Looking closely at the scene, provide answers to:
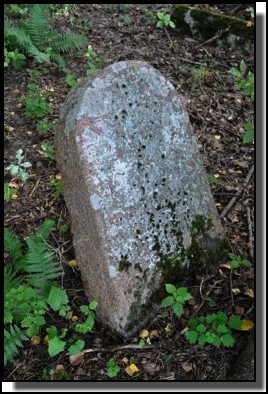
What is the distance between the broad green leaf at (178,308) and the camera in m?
2.81

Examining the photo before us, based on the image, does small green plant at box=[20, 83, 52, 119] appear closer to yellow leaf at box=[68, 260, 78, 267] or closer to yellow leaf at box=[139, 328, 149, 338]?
yellow leaf at box=[68, 260, 78, 267]

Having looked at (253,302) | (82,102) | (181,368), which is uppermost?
(82,102)

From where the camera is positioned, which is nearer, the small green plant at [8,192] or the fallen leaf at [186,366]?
the fallen leaf at [186,366]

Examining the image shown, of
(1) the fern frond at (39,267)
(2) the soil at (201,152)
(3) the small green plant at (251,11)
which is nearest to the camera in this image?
(2) the soil at (201,152)

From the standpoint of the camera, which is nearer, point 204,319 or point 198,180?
point 204,319

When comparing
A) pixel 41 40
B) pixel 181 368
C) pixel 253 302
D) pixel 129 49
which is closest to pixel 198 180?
pixel 253 302

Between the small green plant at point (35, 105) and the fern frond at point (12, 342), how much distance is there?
2535 millimetres

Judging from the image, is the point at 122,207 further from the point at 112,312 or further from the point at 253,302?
the point at 253,302

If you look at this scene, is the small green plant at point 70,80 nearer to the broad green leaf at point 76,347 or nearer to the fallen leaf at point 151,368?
the broad green leaf at point 76,347

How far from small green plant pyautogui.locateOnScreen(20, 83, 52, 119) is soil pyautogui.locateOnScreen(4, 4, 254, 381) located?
8 cm

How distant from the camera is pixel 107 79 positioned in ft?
9.48

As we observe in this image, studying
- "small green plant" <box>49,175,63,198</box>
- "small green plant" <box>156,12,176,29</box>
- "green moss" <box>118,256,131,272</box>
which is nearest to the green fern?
"small green plant" <box>156,12,176,29</box>

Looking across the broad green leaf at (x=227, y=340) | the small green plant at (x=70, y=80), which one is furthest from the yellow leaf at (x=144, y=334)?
the small green plant at (x=70, y=80)

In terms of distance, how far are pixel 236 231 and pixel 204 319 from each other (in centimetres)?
92
